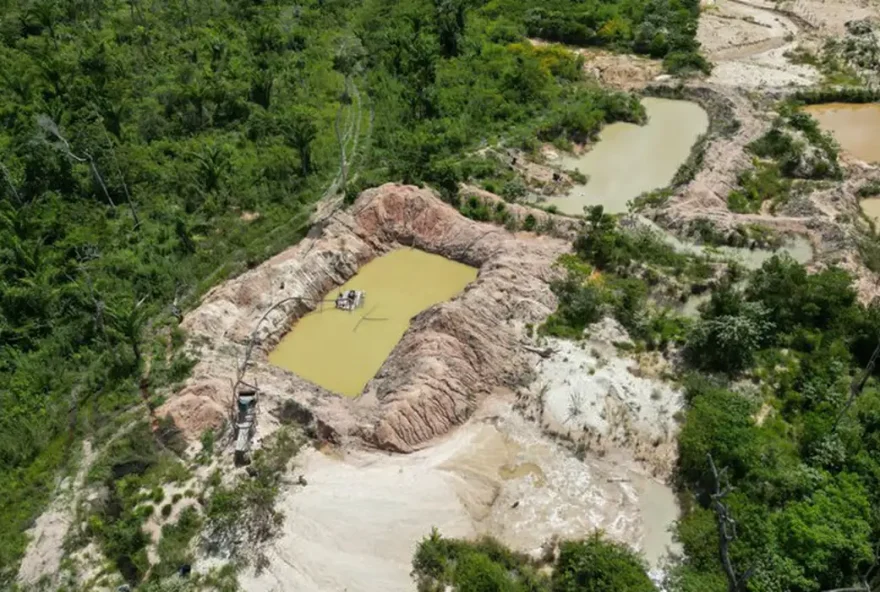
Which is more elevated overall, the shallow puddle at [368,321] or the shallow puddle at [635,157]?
the shallow puddle at [635,157]

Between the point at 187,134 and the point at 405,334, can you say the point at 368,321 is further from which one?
the point at 187,134

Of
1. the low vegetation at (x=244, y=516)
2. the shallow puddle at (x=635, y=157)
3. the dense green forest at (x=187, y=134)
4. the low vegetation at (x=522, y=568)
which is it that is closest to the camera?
the low vegetation at (x=522, y=568)

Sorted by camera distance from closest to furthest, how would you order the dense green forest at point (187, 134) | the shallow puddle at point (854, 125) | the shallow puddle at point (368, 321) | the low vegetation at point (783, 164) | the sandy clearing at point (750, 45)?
the dense green forest at point (187, 134) → the shallow puddle at point (368, 321) → the low vegetation at point (783, 164) → the shallow puddle at point (854, 125) → the sandy clearing at point (750, 45)

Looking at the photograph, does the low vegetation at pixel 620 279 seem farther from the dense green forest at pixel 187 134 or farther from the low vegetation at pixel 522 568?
the low vegetation at pixel 522 568

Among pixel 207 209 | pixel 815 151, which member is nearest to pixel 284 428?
pixel 207 209

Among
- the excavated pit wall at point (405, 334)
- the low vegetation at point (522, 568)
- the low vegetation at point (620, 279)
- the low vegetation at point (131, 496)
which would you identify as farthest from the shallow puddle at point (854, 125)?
the low vegetation at point (131, 496)

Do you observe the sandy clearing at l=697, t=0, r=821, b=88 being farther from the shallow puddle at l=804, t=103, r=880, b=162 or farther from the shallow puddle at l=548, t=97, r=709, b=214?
the shallow puddle at l=548, t=97, r=709, b=214

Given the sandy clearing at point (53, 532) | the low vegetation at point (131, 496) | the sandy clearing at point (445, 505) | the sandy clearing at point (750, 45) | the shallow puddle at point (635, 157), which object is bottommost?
the sandy clearing at point (445, 505)

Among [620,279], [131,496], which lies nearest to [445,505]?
[131,496]
